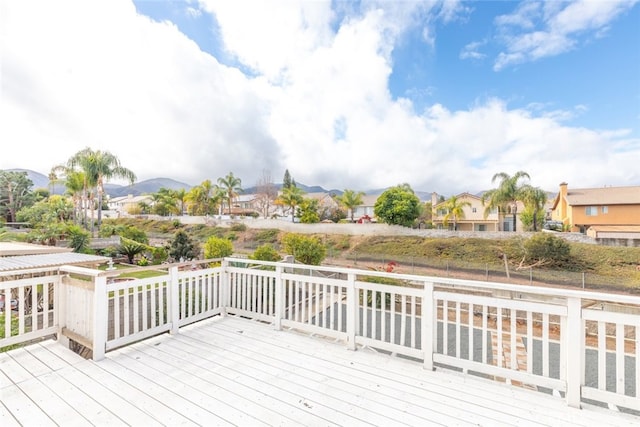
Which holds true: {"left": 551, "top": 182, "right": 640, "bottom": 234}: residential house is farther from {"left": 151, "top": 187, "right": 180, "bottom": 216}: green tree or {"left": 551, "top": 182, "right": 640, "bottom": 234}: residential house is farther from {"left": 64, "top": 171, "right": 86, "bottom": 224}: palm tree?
{"left": 151, "top": 187, "right": 180, "bottom": 216}: green tree

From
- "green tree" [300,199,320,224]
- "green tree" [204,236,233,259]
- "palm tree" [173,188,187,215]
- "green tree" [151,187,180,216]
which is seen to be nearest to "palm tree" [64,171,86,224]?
"green tree" [204,236,233,259]

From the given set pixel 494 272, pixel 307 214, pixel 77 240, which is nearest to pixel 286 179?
pixel 307 214

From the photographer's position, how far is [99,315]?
8.57ft

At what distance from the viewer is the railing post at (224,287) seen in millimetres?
3942

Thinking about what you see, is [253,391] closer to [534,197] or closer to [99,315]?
[99,315]

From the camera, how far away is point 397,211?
73.7 ft

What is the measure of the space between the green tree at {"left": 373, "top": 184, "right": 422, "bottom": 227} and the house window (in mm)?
11657

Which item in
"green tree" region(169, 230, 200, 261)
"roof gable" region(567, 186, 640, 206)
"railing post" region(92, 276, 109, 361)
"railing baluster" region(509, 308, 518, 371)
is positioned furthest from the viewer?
"roof gable" region(567, 186, 640, 206)

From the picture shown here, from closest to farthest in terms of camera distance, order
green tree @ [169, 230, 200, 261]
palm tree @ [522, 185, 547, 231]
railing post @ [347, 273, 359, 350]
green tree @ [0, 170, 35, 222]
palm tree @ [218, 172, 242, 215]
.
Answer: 1. railing post @ [347, 273, 359, 350]
2. green tree @ [169, 230, 200, 261]
3. palm tree @ [522, 185, 547, 231]
4. green tree @ [0, 170, 35, 222]
5. palm tree @ [218, 172, 242, 215]

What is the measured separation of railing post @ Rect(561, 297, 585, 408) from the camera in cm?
194

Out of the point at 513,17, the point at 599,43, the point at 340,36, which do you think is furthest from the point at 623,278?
the point at 340,36

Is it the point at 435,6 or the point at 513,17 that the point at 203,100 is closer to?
the point at 435,6

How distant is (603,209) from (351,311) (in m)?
26.2

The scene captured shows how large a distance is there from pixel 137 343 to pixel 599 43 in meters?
12.5
